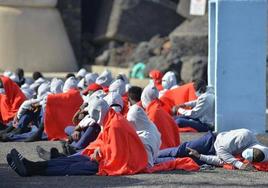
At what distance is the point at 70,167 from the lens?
354 inches

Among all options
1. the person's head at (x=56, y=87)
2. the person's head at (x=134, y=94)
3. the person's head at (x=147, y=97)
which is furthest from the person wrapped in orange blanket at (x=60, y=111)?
the person's head at (x=134, y=94)

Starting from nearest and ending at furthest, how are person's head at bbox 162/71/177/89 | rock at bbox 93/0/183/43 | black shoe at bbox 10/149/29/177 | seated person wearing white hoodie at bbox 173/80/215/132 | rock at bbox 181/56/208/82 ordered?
black shoe at bbox 10/149/29/177, seated person wearing white hoodie at bbox 173/80/215/132, person's head at bbox 162/71/177/89, rock at bbox 181/56/208/82, rock at bbox 93/0/183/43

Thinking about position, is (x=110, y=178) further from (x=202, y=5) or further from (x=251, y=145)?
(x=202, y=5)

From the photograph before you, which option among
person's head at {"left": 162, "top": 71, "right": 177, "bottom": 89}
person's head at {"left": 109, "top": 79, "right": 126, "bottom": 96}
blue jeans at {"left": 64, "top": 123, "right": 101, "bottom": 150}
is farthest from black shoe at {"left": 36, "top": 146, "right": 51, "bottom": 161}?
person's head at {"left": 162, "top": 71, "right": 177, "bottom": 89}

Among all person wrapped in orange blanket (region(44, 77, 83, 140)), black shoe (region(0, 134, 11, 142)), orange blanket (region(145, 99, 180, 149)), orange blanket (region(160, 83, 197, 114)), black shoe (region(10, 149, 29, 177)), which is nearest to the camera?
black shoe (region(10, 149, 29, 177))

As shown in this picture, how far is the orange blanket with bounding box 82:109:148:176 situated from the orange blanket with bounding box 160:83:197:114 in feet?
15.3

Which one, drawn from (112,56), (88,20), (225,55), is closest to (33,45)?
(112,56)

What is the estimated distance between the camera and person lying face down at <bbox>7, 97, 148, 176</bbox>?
888 centimetres

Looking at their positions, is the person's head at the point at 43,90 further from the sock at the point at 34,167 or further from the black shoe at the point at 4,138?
the sock at the point at 34,167

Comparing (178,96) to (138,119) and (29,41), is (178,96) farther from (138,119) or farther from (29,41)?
(29,41)

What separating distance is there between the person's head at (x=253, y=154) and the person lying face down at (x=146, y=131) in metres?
0.89

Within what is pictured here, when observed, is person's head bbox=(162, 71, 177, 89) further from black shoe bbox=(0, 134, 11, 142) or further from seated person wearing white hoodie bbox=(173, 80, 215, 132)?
black shoe bbox=(0, 134, 11, 142)

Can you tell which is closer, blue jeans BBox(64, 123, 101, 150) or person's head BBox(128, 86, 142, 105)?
person's head BBox(128, 86, 142, 105)

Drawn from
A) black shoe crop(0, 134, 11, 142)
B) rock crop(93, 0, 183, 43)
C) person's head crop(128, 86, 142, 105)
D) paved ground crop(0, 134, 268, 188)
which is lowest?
black shoe crop(0, 134, 11, 142)
